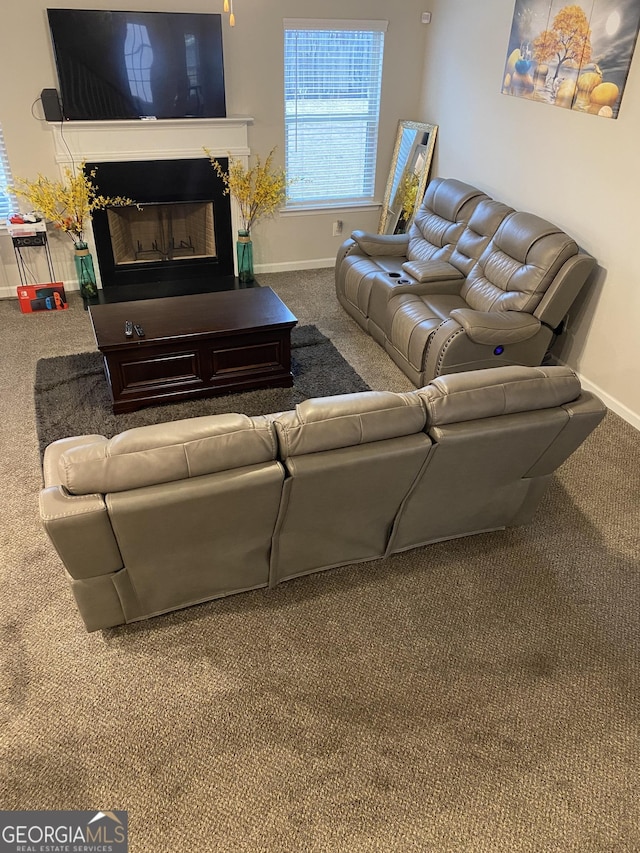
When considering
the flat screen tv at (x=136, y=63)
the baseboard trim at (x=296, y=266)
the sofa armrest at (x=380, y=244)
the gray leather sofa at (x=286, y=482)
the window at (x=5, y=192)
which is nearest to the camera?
the gray leather sofa at (x=286, y=482)

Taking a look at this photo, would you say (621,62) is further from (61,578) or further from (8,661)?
(8,661)

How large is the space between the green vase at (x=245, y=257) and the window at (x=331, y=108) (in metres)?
0.60

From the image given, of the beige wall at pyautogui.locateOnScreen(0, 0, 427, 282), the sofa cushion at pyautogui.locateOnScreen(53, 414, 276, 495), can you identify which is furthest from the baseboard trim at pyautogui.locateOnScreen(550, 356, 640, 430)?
the beige wall at pyautogui.locateOnScreen(0, 0, 427, 282)

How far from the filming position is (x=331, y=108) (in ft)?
18.5

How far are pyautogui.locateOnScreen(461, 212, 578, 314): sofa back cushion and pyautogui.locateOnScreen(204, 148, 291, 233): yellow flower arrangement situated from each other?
2.14m

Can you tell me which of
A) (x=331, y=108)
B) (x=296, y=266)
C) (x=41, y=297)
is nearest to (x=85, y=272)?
(x=41, y=297)

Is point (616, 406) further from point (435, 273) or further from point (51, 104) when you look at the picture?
point (51, 104)

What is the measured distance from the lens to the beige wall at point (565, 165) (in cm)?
378

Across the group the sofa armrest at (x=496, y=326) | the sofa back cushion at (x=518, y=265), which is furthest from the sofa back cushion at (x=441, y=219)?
the sofa armrest at (x=496, y=326)

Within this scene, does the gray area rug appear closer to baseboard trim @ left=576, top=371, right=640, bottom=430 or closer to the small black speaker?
baseboard trim @ left=576, top=371, right=640, bottom=430

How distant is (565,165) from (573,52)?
0.66 m

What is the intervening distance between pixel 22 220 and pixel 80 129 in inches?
33.7

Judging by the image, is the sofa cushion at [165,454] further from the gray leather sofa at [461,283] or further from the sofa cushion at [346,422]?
the gray leather sofa at [461,283]

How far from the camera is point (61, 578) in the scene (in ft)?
8.86
